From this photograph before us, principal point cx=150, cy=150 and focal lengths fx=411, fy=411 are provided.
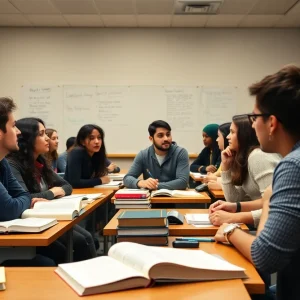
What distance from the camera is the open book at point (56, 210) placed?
7.13 feet

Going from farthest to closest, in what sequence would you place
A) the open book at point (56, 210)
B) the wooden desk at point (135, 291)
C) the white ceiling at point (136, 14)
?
the white ceiling at point (136, 14)
the open book at point (56, 210)
the wooden desk at point (135, 291)

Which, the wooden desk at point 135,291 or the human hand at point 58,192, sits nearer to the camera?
the wooden desk at point 135,291

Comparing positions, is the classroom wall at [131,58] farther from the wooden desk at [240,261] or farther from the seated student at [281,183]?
the seated student at [281,183]

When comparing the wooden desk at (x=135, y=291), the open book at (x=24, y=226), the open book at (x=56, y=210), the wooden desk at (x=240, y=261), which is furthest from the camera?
the open book at (x=56, y=210)

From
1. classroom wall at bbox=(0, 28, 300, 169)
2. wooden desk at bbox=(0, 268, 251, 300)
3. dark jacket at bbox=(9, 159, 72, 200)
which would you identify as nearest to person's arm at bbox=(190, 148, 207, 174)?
classroom wall at bbox=(0, 28, 300, 169)

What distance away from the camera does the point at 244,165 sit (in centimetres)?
251

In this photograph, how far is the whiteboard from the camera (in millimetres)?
6434

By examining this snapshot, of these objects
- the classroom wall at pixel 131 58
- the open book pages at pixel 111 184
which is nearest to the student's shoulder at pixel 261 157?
the open book pages at pixel 111 184

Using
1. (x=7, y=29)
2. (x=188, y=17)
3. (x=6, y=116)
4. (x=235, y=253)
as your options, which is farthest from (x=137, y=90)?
(x=235, y=253)

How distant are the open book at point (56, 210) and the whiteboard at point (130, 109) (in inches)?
158

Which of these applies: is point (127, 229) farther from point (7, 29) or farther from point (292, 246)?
point (7, 29)

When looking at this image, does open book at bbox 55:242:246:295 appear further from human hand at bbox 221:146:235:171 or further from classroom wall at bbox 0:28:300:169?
classroom wall at bbox 0:28:300:169

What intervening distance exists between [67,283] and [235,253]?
634 mm

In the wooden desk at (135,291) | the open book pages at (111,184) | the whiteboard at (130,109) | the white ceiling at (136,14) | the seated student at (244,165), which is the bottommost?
the open book pages at (111,184)
